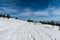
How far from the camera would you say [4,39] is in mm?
4613

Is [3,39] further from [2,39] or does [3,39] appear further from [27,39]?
[27,39]

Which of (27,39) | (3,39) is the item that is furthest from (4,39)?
(27,39)

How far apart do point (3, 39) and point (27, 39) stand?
0.87 meters

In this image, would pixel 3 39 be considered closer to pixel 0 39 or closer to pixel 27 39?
pixel 0 39

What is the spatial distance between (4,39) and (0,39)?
14cm

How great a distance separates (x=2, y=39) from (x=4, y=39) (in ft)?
0.24

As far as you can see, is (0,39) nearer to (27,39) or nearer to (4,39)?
(4,39)

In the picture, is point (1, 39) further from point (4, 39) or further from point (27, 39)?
point (27, 39)

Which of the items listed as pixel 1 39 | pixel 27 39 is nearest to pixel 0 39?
pixel 1 39

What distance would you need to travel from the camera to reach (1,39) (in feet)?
15.1

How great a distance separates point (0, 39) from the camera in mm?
4605

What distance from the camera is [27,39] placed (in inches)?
179

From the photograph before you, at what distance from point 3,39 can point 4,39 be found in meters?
0.04

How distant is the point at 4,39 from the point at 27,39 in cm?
83
